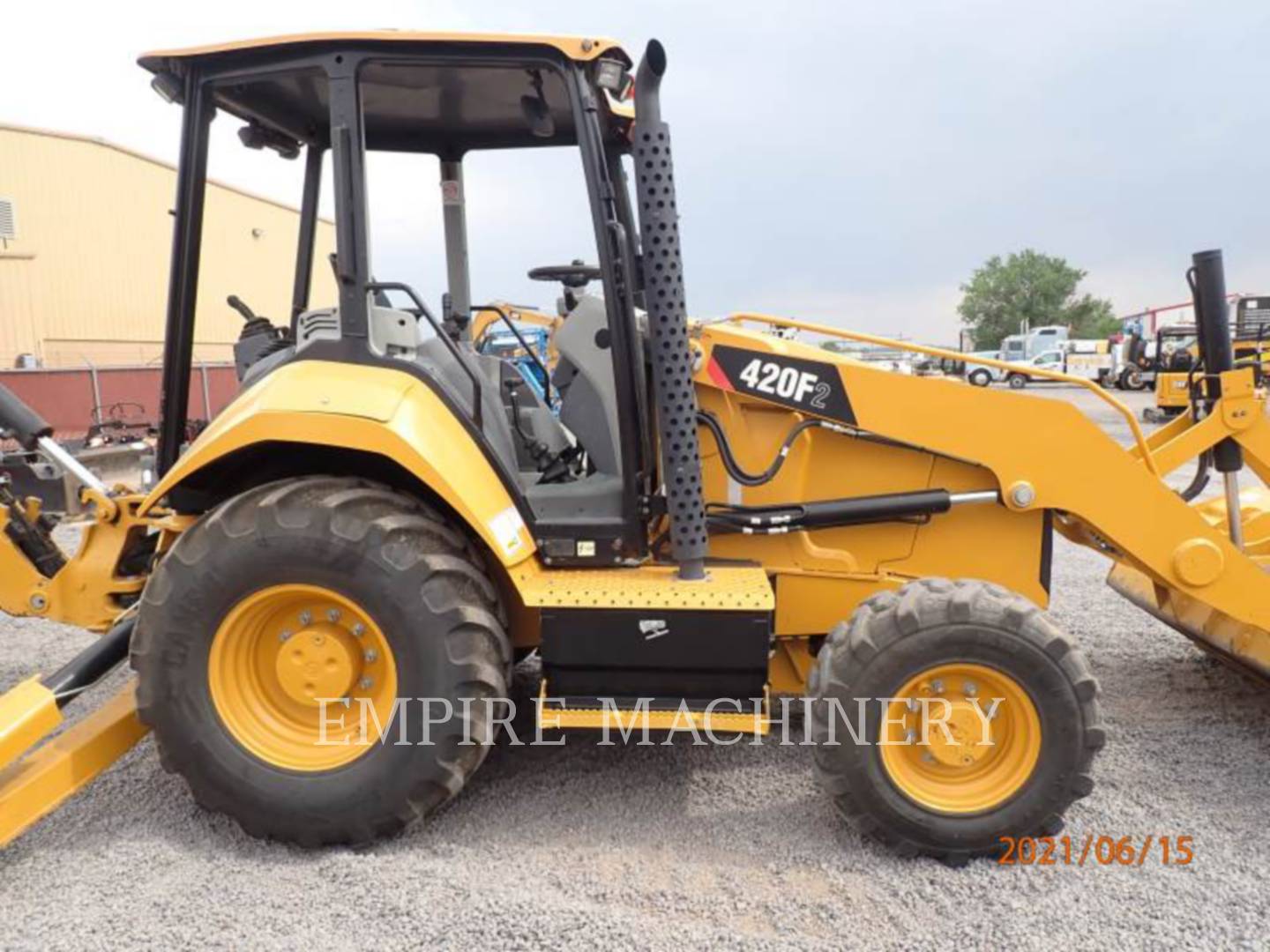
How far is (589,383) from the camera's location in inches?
Result: 128

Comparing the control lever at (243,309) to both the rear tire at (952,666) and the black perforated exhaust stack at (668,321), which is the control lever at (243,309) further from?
the rear tire at (952,666)

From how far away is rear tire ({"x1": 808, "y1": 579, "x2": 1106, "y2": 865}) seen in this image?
8.89ft

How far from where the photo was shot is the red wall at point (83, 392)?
Result: 1293 cm

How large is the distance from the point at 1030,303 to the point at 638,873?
78.9 meters

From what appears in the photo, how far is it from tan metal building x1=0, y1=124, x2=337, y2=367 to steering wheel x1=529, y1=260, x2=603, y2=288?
1822 centimetres

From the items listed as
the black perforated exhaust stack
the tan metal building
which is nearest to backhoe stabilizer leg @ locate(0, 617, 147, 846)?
the black perforated exhaust stack

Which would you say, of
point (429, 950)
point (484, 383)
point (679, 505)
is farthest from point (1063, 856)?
point (484, 383)

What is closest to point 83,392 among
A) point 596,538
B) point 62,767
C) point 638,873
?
point 62,767

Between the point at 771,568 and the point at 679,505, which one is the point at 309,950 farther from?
the point at 771,568

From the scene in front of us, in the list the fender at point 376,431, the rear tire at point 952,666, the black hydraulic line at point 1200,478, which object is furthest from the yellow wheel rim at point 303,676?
the black hydraulic line at point 1200,478

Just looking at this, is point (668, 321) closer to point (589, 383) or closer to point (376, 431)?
point (589, 383)

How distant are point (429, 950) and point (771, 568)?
5.60 ft

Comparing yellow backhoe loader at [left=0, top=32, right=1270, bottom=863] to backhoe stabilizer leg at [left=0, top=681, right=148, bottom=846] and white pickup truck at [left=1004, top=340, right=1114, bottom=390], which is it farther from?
white pickup truck at [left=1004, top=340, right=1114, bottom=390]
